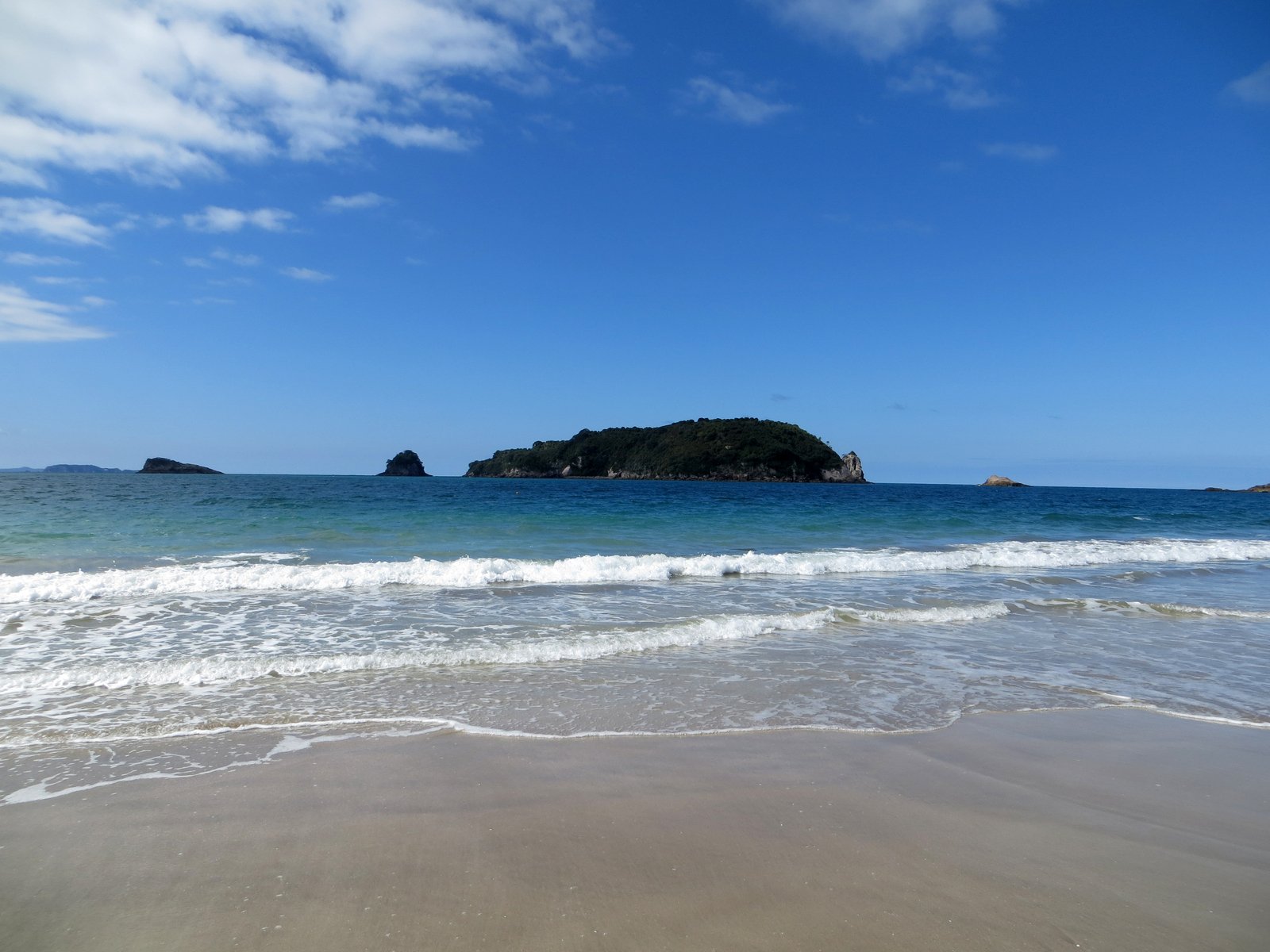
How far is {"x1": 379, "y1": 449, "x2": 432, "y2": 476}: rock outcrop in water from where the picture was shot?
586 feet

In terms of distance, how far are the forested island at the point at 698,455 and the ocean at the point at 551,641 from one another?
104m

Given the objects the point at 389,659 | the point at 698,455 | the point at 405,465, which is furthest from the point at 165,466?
the point at 389,659

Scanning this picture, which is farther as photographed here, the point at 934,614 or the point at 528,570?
the point at 528,570

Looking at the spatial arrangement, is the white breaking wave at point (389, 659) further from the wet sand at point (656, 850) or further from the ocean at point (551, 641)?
the wet sand at point (656, 850)

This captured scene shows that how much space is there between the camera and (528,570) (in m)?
15.4

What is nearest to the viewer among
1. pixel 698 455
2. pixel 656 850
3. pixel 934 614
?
pixel 656 850

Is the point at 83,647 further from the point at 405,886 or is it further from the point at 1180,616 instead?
the point at 1180,616

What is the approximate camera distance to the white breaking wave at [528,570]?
1217cm

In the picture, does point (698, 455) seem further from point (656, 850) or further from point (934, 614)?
point (656, 850)

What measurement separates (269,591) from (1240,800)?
45.1 feet

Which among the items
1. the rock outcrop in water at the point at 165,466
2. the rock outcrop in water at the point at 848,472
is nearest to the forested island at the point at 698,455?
the rock outcrop in water at the point at 848,472

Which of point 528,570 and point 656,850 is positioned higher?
point 528,570

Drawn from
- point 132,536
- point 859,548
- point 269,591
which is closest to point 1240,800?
point 269,591

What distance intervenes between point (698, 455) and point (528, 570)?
115 metres
